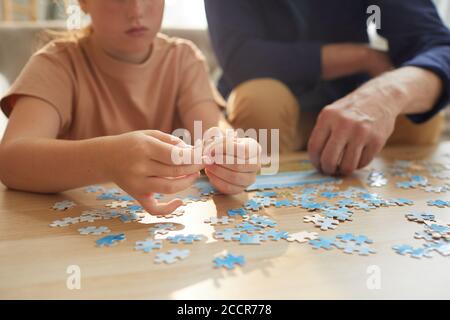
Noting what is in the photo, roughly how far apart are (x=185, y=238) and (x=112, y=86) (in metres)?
0.64

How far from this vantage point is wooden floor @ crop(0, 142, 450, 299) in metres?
0.55

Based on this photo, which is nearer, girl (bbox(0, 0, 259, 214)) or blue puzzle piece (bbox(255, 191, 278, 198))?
girl (bbox(0, 0, 259, 214))

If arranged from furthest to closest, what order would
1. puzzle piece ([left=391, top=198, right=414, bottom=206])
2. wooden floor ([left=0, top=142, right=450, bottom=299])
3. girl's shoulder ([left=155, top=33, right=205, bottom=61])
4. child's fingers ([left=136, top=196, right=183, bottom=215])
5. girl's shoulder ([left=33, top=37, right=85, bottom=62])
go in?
girl's shoulder ([left=155, top=33, right=205, bottom=61])
girl's shoulder ([left=33, top=37, right=85, bottom=62])
puzzle piece ([left=391, top=198, right=414, bottom=206])
child's fingers ([left=136, top=196, right=183, bottom=215])
wooden floor ([left=0, top=142, right=450, bottom=299])

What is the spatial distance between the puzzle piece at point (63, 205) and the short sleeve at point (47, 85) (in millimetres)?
274

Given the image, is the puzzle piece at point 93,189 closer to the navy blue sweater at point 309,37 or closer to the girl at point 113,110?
the girl at point 113,110

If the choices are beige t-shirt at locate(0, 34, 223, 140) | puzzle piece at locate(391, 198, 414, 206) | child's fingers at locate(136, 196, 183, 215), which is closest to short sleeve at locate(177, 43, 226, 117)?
beige t-shirt at locate(0, 34, 223, 140)

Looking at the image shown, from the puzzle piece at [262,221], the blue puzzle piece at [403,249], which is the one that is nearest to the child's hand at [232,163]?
the puzzle piece at [262,221]

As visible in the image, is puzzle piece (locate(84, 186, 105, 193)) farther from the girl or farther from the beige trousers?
the beige trousers

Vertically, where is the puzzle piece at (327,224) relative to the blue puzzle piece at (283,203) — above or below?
above

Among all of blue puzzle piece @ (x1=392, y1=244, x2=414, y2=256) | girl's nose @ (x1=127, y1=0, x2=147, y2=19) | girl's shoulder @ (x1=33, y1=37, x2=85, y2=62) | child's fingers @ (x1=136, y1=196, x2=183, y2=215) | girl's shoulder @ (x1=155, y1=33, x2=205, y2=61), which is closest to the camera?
blue puzzle piece @ (x1=392, y1=244, x2=414, y2=256)

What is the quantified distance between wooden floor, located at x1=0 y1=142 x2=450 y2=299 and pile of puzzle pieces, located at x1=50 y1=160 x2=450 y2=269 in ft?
0.05

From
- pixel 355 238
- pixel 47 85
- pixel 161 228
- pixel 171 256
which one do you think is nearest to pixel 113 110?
pixel 47 85

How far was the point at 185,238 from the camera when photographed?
70 centimetres

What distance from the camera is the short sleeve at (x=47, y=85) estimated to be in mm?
1008
